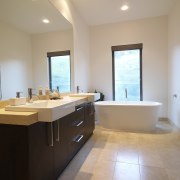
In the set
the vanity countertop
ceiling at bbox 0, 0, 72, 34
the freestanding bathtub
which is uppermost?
ceiling at bbox 0, 0, 72, 34

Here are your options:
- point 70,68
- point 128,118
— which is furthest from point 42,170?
point 128,118

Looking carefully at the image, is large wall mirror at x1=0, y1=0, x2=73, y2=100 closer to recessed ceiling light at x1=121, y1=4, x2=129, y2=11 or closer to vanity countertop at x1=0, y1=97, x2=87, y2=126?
vanity countertop at x1=0, y1=97, x2=87, y2=126

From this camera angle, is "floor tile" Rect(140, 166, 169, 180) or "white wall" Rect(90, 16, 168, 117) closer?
"floor tile" Rect(140, 166, 169, 180)

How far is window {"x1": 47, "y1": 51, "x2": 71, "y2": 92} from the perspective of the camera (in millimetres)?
2605

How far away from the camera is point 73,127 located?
2.09 m

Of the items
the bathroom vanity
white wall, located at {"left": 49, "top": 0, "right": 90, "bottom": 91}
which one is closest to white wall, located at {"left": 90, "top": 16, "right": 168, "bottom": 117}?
white wall, located at {"left": 49, "top": 0, "right": 90, "bottom": 91}

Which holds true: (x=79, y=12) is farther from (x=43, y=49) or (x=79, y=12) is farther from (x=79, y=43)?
(x=43, y=49)

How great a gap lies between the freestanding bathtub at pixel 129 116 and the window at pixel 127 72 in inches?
38.5

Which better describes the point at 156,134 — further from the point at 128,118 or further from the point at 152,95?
the point at 152,95

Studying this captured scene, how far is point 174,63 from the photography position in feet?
11.6

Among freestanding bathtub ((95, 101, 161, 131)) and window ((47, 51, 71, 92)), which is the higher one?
window ((47, 51, 71, 92))

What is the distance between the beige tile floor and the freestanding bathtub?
0.23 meters

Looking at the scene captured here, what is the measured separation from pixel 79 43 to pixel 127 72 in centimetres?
162

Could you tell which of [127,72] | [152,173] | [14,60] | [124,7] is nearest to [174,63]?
[127,72]
